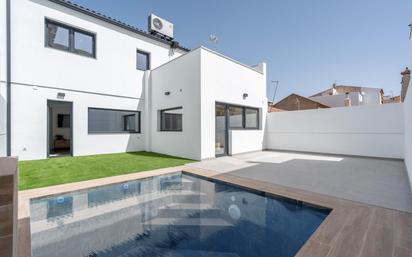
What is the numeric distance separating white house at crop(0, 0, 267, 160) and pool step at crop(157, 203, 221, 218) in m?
4.09

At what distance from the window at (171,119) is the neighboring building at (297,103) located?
43.6 ft

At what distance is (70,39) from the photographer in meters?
8.59

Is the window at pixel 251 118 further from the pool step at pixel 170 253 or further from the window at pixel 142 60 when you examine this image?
A: the pool step at pixel 170 253

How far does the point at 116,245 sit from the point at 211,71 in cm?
709

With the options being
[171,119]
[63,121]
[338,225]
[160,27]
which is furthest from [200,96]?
[63,121]

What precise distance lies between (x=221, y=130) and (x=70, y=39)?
7.57m

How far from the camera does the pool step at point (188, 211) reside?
3.39m

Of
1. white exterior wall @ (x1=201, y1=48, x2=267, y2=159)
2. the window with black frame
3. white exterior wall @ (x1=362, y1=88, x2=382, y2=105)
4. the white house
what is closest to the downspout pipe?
the white house

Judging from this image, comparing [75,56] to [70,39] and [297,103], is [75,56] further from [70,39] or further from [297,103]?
[297,103]

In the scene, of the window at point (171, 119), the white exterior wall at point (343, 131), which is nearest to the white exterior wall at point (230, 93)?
the white exterior wall at point (343, 131)

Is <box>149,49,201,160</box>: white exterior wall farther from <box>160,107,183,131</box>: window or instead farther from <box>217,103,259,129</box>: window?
<box>217,103,259,129</box>: window

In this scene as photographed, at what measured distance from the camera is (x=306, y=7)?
8141 mm

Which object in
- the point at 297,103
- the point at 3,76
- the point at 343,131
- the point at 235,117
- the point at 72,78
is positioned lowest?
the point at 343,131

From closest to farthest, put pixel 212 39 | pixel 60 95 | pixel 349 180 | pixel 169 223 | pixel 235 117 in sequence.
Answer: pixel 169 223, pixel 349 180, pixel 60 95, pixel 235 117, pixel 212 39
